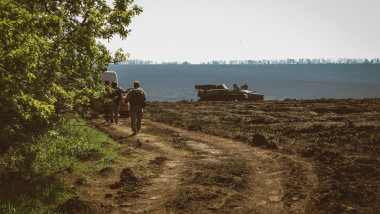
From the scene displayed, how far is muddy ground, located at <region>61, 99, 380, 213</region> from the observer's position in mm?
6309

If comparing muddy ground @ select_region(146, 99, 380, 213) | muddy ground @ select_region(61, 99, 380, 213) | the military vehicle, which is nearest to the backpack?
muddy ground @ select_region(61, 99, 380, 213)

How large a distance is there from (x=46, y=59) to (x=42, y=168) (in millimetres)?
3061

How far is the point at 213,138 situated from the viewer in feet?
46.0

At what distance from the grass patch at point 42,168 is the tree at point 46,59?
25.0 inches

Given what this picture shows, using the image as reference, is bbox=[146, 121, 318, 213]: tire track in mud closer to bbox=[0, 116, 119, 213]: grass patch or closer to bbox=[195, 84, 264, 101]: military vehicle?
bbox=[0, 116, 119, 213]: grass patch

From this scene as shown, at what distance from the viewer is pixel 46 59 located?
264 inches

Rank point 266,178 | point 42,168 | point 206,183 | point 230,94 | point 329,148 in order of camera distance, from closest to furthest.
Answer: point 206,183
point 266,178
point 42,168
point 329,148
point 230,94

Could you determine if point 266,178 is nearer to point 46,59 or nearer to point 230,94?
point 46,59

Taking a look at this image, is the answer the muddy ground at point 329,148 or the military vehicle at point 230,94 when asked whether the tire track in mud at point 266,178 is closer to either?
the muddy ground at point 329,148

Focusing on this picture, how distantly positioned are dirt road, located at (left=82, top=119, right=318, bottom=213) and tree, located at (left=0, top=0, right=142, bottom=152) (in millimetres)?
2110

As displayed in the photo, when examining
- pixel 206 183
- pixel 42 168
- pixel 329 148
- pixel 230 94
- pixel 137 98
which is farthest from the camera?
pixel 230 94

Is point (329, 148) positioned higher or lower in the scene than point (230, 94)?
lower

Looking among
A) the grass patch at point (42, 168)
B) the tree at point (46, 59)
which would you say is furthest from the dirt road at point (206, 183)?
the tree at point (46, 59)

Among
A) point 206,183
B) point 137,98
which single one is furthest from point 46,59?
point 137,98
